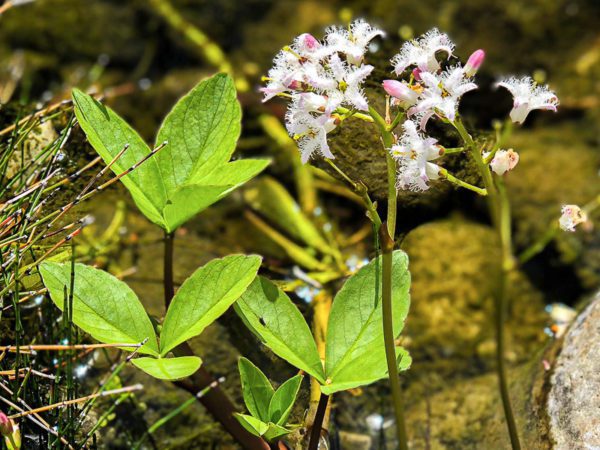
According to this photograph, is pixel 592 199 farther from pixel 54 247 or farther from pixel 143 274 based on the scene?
pixel 54 247

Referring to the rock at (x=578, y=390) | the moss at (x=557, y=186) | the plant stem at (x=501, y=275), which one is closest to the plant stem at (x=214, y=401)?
the plant stem at (x=501, y=275)

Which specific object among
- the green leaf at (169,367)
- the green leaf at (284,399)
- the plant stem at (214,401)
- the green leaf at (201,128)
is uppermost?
the green leaf at (201,128)

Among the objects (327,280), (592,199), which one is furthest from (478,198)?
(327,280)

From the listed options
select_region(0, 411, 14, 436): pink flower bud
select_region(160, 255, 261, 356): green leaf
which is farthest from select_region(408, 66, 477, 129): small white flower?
select_region(0, 411, 14, 436): pink flower bud

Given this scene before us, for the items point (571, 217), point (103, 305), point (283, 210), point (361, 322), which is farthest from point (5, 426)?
point (283, 210)

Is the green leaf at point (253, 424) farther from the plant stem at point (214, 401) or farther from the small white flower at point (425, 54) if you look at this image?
the small white flower at point (425, 54)

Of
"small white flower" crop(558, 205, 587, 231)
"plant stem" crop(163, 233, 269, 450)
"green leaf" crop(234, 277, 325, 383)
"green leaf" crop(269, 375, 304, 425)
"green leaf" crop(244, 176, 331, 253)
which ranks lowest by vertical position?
"plant stem" crop(163, 233, 269, 450)

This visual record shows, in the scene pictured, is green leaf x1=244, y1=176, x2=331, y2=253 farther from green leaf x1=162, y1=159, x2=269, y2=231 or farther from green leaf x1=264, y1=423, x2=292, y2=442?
green leaf x1=264, y1=423, x2=292, y2=442
